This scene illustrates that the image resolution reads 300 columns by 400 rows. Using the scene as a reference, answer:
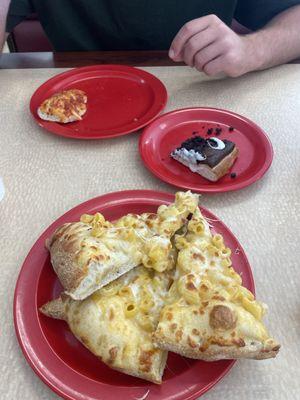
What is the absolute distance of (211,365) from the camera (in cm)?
67

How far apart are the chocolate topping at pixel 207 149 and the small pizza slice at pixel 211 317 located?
38 centimetres

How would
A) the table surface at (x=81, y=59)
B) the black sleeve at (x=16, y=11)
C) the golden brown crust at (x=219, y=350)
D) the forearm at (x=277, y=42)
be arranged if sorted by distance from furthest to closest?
the black sleeve at (x=16, y=11), the table surface at (x=81, y=59), the forearm at (x=277, y=42), the golden brown crust at (x=219, y=350)

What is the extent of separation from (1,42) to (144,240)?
4.04ft

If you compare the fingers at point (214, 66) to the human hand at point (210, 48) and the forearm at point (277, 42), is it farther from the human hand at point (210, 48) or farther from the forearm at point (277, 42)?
the forearm at point (277, 42)

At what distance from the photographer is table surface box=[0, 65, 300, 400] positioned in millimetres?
710

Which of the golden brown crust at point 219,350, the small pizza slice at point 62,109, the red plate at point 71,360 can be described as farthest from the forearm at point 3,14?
the golden brown crust at point 219,350

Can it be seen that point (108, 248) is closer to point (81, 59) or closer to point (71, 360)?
point (71, 360)

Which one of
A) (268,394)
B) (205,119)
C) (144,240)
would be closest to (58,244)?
(144,240)

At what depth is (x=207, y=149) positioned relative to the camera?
110 cm

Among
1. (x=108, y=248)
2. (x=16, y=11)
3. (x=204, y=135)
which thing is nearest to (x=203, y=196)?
(x=204, y=135)

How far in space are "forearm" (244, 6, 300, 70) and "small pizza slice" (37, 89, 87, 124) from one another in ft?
2.12

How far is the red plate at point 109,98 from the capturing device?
1.22 metres

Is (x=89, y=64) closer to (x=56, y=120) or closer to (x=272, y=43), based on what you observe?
(x=56, y=120)

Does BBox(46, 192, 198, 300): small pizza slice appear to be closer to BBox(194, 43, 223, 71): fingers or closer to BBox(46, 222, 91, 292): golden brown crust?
BBox(46, 222, 91, 292): golden brown crust
